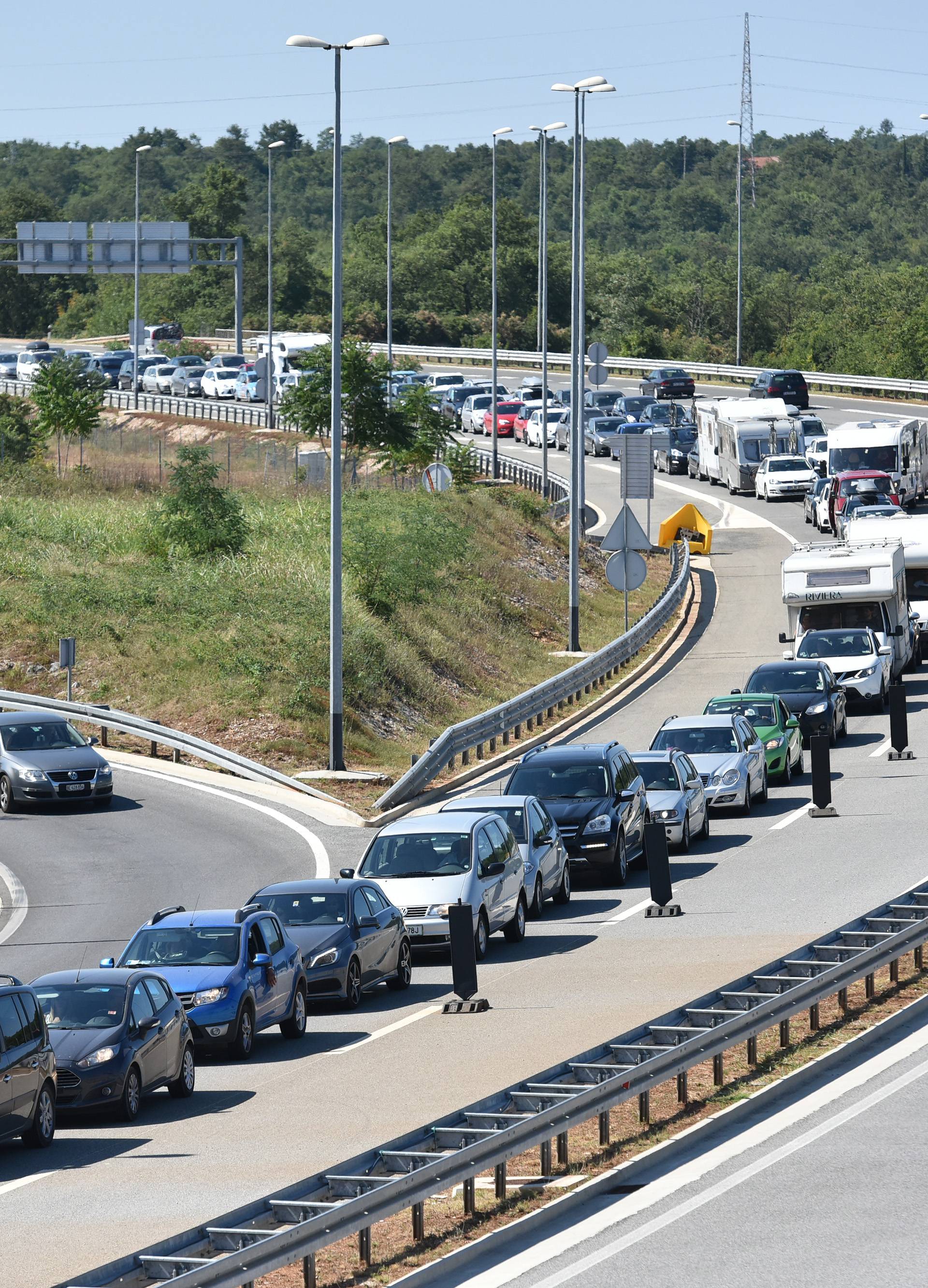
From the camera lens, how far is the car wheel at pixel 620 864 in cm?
2559

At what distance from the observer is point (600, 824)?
2550cm

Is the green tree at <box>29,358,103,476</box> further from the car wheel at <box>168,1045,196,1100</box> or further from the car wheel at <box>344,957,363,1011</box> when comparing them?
the car wheel at <box>168,1045,196,1100</box>

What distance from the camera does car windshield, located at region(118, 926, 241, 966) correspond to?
57.7ft

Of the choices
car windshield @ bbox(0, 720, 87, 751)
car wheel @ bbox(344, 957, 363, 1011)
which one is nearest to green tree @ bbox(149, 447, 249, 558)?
car windshield @ bbox(0, 720, 87, 751)

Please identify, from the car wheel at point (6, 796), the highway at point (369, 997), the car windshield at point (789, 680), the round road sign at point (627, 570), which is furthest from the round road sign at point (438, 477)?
the car wheel at point (6, 796)

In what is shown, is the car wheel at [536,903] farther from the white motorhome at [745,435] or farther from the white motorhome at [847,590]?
the white motorhome at [745,435]

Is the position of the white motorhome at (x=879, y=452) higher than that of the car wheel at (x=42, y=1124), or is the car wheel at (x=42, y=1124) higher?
the white motorhome at (x=879, y=452)

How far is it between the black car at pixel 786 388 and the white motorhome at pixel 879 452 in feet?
89.1

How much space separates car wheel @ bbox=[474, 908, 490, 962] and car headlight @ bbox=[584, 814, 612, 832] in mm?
4229

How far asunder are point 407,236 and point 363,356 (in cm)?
8664

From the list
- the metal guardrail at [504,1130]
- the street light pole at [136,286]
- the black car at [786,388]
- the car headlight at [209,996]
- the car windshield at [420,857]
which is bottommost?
the car headlight at [209,996]

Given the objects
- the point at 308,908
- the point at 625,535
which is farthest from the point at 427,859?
the point at 625,535

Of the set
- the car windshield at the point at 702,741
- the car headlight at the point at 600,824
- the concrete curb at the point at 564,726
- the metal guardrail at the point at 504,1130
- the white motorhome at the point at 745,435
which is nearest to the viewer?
the metal guardrail at the point at 504,1130

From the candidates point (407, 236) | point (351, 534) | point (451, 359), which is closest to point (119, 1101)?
point (351, 534)
